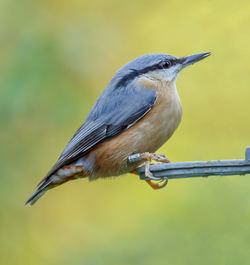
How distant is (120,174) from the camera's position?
3768 millimetres

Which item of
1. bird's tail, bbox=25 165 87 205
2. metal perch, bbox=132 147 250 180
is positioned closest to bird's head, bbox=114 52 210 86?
bird's tail, bbox=25 165 87 205

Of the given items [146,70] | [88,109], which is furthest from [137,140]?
[88,109]

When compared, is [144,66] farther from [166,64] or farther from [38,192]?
[38,192]

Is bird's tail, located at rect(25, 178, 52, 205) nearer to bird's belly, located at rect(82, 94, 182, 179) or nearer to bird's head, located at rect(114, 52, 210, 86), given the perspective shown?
bird's belly, located at rect(82, 94, 182, 179)

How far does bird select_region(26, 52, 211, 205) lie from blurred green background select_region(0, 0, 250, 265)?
0.47 metres

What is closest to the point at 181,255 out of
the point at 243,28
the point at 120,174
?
the point at 120,174

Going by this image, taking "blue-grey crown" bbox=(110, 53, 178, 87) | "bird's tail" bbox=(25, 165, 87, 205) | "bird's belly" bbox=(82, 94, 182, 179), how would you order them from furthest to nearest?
"blue-grey crown" bbox=(110, 53, 178, 87), "bird's tail" bbox=(25, 165, 87, 205), "bird's belly" bbox=(82, 94, 182, 179)

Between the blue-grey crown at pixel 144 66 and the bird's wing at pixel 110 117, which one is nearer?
the bird's wing at pixel 110 117

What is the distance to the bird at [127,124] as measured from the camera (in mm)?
3578

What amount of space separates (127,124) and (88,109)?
1.23 m

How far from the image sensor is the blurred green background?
13.5 feet

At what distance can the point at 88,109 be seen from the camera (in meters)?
4.81

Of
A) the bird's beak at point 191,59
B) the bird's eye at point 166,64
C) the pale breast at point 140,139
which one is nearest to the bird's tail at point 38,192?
the pale breast at point 140,139

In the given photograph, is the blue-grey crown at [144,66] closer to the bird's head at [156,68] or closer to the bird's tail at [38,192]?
the bird's head at [156,68]
